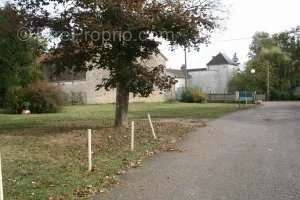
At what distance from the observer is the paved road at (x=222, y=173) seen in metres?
8.34

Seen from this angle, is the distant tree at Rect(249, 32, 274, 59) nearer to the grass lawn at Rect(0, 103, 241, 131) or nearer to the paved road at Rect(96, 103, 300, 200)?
the grass lawn at Rect(0, 103, 241, 131)

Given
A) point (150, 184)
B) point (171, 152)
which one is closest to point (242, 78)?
point (171, 152)

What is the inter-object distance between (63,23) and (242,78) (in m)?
57.7

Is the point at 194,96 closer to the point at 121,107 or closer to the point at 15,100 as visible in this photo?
the point at 15,100

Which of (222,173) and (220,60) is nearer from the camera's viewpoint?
(222,173)

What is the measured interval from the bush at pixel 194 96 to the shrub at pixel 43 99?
78.1 feet

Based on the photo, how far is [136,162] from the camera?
11922 mm

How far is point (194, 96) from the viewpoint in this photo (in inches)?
2279

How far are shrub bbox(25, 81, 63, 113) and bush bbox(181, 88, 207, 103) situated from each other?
78.1 feet

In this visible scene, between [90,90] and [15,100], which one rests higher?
[90,90]

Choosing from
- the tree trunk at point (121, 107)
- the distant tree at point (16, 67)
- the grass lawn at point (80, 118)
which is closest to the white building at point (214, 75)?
the distant tree at point (16, 67)

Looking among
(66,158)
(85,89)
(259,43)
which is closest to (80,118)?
(66,158)

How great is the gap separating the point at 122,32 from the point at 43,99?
20.2 meters

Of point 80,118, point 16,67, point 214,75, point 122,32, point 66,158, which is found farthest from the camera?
point 214,75
